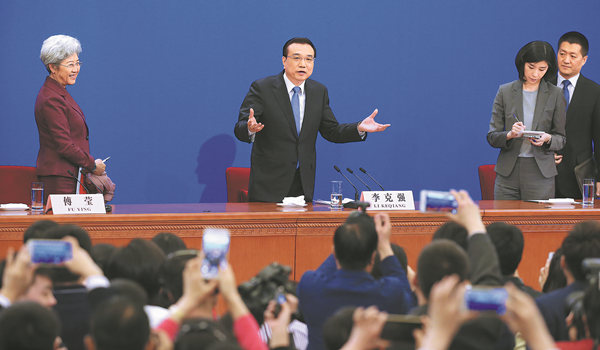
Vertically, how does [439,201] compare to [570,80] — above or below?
below

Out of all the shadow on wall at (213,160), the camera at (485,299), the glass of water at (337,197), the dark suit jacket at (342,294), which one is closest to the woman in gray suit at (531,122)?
the glass of water at (337,197)

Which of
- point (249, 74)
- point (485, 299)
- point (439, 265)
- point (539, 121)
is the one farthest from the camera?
point (249, 74)

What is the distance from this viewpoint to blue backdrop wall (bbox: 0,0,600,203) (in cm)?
530

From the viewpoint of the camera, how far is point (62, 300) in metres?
1.77

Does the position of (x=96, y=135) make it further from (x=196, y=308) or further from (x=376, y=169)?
(x=196, y=308)

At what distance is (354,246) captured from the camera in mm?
2070

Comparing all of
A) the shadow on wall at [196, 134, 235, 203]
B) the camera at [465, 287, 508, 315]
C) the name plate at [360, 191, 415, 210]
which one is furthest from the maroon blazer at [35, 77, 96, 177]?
the camera at [465, 287, 508, 315]

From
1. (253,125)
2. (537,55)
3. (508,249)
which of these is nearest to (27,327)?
(508,249)

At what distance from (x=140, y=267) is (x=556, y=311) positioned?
111cm

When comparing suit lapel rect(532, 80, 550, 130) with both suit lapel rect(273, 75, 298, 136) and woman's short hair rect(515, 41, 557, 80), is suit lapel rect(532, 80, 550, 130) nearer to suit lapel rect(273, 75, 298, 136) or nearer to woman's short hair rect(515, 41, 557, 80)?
woman's short hair rect(515, 41, 557, 80)

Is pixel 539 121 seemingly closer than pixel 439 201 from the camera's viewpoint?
No

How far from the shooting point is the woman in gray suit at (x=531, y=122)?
4.29 metres

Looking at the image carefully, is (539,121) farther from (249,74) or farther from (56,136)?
(56,136)

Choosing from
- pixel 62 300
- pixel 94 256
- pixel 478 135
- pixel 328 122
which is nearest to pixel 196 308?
pixel 62 300
